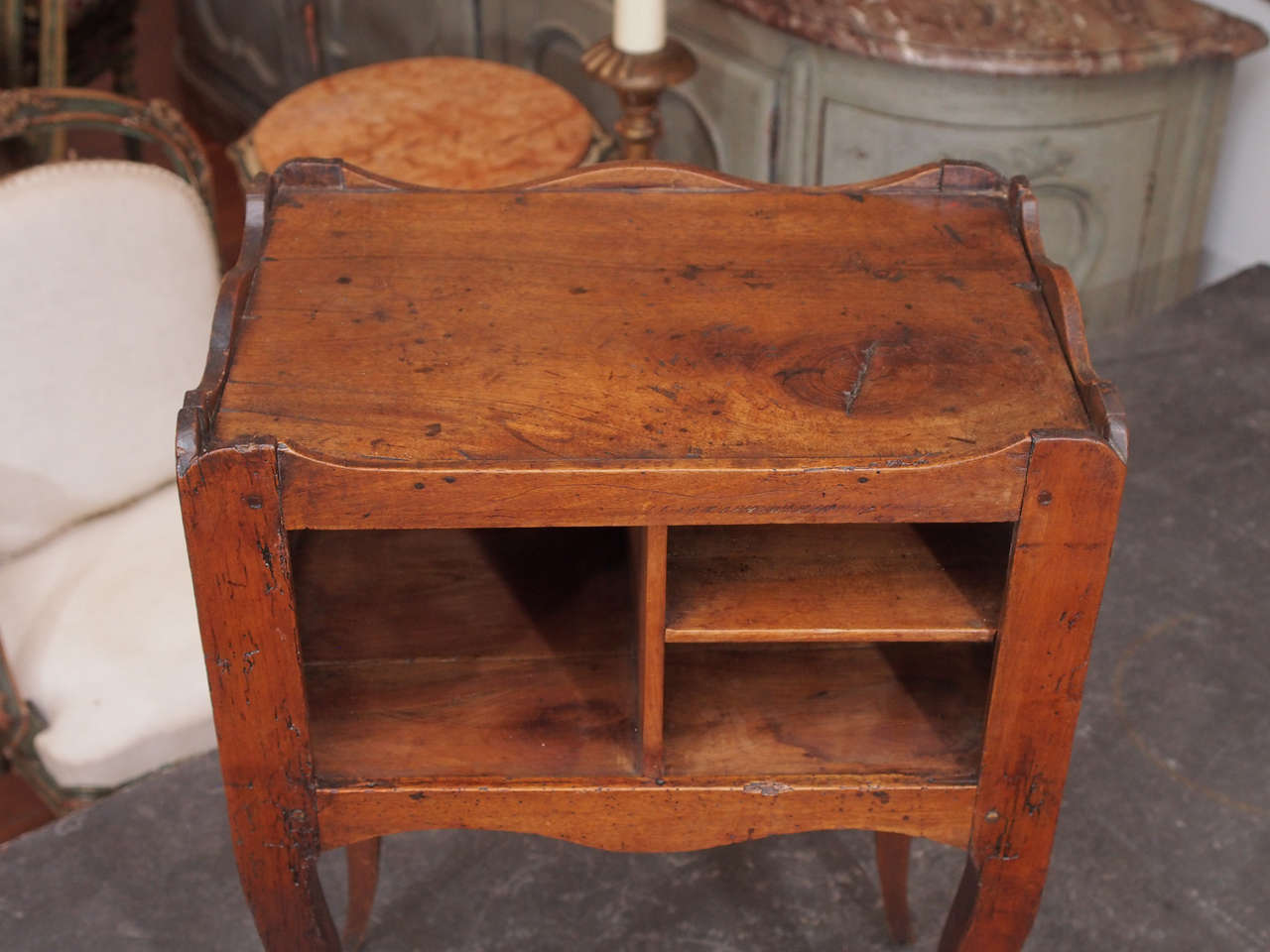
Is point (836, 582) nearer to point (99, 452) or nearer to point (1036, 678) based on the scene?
point (1036, 678)

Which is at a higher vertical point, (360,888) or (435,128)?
(435,128)

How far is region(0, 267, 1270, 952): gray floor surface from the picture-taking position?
4.85ft

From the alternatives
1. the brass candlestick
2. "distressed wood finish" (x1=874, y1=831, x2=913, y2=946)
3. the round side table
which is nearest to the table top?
"distressed wood finish" (x1=874, y1=831, x2=913, y2=946)

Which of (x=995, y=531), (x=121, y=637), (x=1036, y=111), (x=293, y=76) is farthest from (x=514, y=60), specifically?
(x=995, y=531)

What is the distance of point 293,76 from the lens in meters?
4.06

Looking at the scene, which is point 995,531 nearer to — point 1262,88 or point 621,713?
point 621,713

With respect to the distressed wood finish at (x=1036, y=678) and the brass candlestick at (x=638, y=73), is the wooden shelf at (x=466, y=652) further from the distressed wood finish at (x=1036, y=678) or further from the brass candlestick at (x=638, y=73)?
the brass candlestick at (x=638, y=73)

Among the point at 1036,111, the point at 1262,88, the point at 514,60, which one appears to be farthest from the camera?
the point at 514,60

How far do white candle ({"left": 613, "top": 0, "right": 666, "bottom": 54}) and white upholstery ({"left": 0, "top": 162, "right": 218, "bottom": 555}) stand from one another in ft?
2.03

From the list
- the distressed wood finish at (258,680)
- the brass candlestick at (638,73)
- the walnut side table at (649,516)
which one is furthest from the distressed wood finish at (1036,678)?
→ the brass candlestick at (638,73)

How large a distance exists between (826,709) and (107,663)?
106 cm

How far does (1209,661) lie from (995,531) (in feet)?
2.39

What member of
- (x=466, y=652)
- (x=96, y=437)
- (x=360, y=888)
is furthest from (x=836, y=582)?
(x=96, y=437)

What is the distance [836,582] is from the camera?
43.8 inches
